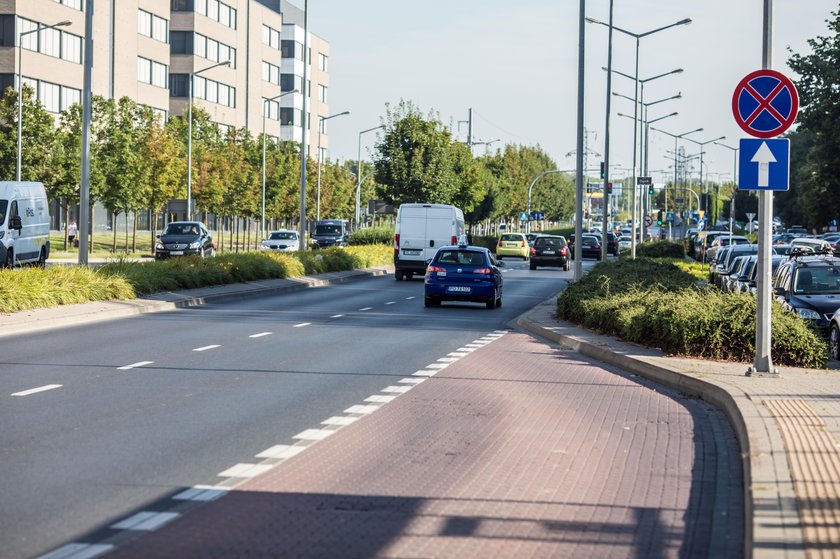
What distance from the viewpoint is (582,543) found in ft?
23.2

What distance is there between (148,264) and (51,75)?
46.0m

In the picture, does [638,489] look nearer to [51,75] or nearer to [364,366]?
[364,366]

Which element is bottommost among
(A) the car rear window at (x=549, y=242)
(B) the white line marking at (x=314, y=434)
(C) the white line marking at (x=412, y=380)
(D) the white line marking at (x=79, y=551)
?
(C) the white line marking at (x=412, y=380)

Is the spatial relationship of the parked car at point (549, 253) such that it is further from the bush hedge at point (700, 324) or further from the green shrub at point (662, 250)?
the bush hedge at point (700, 324)

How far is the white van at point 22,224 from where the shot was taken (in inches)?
1453

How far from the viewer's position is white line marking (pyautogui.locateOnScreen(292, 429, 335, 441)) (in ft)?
34.7

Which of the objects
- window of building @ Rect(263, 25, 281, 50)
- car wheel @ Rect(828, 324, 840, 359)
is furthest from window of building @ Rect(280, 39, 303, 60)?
car wheel @ Rect(828, 324, 840, 359)

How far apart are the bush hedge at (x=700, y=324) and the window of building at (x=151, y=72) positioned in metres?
70.4

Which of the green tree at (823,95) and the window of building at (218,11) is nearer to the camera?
the green tree at (823,95)

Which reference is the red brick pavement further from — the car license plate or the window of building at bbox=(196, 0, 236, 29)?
the window of building at bbox=(196, 0, 236, 29)

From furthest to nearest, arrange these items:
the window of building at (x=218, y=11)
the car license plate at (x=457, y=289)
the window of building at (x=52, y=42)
Result: the window of building at (x=218, y=11) → the window of building at (x=52, y=42) → the car license plate at (x=457, y=289)

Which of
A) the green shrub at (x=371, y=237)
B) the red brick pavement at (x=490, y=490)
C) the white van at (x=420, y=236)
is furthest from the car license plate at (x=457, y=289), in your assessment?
the green shrub at (x=371, y=237)

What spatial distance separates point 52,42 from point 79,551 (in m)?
73.9

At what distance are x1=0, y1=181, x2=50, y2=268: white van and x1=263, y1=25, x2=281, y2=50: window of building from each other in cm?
7523
